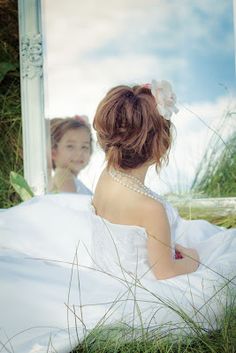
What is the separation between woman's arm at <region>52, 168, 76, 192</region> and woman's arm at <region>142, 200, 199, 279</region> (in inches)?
57.4

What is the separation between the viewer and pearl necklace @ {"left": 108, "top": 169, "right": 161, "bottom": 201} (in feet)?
6.36

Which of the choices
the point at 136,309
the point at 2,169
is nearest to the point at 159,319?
the point at 136,309

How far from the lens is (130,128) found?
1.96 metres

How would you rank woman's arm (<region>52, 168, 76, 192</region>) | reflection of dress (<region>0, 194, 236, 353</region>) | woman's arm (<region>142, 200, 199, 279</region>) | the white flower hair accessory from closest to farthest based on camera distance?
reflection of dress (<region>0, 194, 236, 353</region>), woman's arm (<region>142, 200, 199, 279</region>), the white flower hair accessory, woman's arm (<region>52, 168, 76, 192</region>)

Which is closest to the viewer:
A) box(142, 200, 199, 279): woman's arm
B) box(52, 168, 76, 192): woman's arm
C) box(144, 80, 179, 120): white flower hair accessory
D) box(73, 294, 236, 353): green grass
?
box(73, 294, 236, 353): green grass

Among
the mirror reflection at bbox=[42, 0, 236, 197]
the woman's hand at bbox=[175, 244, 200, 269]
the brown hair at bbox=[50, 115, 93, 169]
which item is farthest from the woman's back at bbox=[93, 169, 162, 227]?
the brown hair at bbox=[50, 115, 93, 169]

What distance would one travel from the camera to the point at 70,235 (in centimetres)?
241

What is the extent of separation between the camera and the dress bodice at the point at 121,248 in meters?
1.94

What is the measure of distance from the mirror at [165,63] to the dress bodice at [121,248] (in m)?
1.24

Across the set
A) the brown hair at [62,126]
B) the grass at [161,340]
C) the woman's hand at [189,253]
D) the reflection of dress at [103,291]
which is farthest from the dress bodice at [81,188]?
the grass at [161,340]

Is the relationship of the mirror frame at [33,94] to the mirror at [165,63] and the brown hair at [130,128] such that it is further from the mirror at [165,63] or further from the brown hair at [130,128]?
the brown hair at [130,128]

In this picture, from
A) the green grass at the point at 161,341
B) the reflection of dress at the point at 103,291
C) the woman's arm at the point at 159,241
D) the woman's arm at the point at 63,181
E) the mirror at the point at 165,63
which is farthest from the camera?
the woman's arm at the point at 63,181

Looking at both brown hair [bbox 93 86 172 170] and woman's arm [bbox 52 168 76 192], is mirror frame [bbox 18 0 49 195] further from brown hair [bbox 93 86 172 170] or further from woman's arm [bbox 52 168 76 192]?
brown hair [bbox 93 86 172 170]

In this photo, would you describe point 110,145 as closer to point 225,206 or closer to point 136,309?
point 136,309
